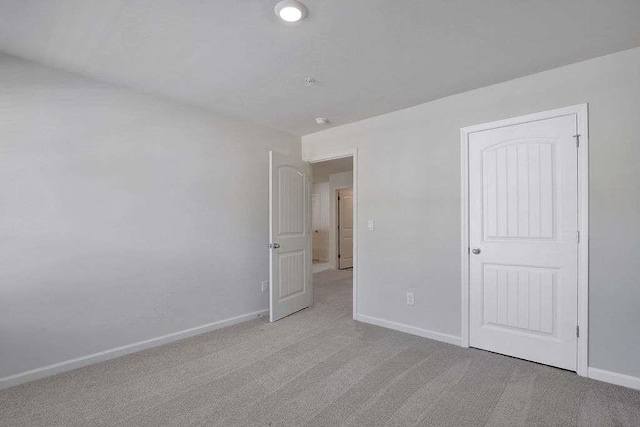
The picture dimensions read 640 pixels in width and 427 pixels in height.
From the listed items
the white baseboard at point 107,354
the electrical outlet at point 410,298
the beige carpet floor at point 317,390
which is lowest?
the beige carpet floor at point 317,390

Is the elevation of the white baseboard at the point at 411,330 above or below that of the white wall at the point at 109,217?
below

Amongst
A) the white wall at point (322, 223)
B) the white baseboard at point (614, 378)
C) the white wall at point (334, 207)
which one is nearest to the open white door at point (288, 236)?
the white baseboard at point (614, 378)

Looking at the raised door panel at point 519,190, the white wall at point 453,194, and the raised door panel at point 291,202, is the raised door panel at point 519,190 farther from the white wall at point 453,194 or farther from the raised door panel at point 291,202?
the raised door panel at point 291,202

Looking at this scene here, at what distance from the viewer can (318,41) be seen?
2070mm

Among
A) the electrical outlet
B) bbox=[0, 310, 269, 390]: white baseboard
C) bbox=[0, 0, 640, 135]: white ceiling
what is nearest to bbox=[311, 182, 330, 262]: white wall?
bbox=[0, 310, 269, 390]: white baseboard

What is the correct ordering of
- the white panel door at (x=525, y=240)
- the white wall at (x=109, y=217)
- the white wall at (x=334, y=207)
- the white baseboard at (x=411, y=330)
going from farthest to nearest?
1. the white wall at (x=334, y=207)
2. the white baseboard at (x=411, y=330)
3. the white panel door at (x=525, y=240)
4. the white wall at (x=109, y=217)

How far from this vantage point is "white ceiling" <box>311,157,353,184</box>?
21.2 ft

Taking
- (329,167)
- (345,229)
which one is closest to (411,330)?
(329,167)

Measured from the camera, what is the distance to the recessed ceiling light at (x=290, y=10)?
170cm

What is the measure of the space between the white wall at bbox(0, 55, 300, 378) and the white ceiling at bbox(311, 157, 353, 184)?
2.97 m

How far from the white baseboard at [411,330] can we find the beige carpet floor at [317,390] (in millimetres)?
85

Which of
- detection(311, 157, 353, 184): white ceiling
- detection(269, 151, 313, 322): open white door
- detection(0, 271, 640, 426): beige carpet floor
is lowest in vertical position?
detection(0, 271, 640, 426): beige carpet floor

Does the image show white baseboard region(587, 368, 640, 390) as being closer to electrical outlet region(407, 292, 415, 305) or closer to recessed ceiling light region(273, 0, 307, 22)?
electrical outlet region(407, 292, 415, 305)

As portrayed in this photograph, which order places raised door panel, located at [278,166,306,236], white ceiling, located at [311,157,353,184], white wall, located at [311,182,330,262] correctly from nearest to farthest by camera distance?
1. raised door panel, located at [278,166,306,236]
2. white ceiling, located at [311,157,353,184]
3. white wall, located at [311,182,330,262]
